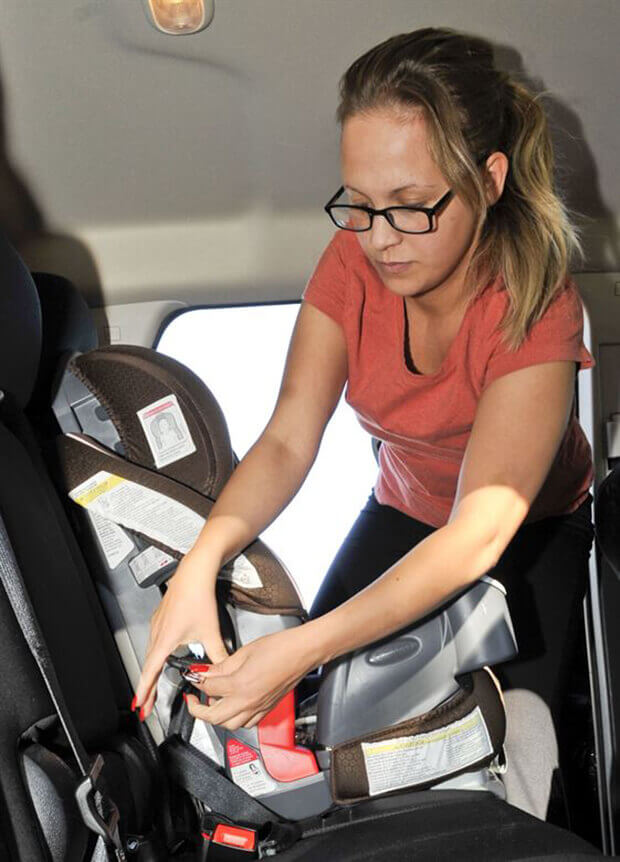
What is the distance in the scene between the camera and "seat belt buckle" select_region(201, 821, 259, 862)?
174 centimetres

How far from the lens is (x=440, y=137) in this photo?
62.1 inches

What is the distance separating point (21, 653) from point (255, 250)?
4.02 feet

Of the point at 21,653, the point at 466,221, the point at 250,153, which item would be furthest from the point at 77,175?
the point at 21,653

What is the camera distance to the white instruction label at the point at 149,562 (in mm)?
1815

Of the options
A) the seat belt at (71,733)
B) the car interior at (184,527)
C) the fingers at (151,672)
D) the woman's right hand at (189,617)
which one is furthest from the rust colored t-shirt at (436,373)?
the seat belt at (71,733)

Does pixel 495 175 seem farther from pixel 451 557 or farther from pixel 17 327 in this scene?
pixel 17 327

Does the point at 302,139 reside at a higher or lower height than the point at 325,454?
higher

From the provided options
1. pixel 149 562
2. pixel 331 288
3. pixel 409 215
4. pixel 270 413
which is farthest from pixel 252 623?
pixel 270 413

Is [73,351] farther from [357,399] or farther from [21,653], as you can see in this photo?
[21,653]

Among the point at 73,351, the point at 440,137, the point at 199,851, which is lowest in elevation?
the point at 199,851

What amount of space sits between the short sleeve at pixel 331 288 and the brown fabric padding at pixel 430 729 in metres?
0.64

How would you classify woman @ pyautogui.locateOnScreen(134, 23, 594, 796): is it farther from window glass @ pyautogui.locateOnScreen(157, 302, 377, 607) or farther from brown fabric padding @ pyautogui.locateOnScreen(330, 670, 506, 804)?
window glass @ pyautogui.locateOnScreen(157, 302, 377, 607)

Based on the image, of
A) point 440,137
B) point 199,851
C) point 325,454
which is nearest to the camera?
point 440,137

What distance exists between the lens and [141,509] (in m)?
1.78
